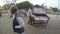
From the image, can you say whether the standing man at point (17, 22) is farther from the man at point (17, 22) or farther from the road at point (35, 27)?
the road at point (35, 27)

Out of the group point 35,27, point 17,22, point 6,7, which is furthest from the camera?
point 35,27

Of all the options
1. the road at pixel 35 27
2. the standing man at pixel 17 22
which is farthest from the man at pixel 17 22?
the road at pixel 35 27

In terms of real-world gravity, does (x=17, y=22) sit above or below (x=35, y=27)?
above

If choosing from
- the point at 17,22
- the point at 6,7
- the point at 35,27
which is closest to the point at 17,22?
the point at 17,22

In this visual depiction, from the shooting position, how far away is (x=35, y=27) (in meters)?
3.77

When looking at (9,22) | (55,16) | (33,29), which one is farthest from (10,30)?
(55,16)

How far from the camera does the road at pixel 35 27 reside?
361cm

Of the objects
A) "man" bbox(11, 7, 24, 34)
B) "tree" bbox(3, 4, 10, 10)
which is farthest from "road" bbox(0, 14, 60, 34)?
"man" bbox(11, 7, 24, 34)

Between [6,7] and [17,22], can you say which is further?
[6,7]

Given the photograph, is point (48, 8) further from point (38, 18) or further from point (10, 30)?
point (10, 30)

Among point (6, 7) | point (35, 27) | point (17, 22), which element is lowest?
point (35, 27)

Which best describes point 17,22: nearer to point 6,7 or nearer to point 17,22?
point 17,22

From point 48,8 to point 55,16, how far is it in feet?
0.86

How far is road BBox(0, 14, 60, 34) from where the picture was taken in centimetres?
361
